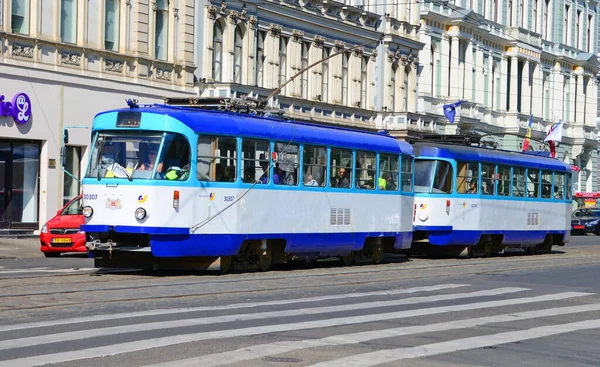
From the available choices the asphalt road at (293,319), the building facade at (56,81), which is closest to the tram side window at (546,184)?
the building facade at (56,81)

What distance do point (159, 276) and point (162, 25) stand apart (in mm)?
19253

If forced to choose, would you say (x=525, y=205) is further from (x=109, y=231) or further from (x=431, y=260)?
(x=109, y=231)

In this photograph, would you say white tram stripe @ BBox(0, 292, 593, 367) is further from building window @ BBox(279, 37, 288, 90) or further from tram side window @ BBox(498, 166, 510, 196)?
building window @ BBox(279, 37, 288, 90)

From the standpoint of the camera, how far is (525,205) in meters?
34.2

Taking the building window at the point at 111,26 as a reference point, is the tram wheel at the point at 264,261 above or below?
below

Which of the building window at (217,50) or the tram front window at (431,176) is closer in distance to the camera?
the tram front window at (431,176)

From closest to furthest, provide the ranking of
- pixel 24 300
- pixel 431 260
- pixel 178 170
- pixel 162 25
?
1. pixel 24 300
2. pixel 178 170
3. pixel 431 260
4. pixel 162 25

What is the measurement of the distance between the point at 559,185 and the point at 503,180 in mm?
4822

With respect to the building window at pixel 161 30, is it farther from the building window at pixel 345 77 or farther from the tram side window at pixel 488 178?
the building window at pixel 345 77

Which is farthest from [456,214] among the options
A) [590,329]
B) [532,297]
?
[590,329]

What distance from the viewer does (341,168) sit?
2461 centimetres

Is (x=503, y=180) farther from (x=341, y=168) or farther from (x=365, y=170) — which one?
(x=341, y=168)

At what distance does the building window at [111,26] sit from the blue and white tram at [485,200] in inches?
410

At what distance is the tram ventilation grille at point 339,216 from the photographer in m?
24.3
